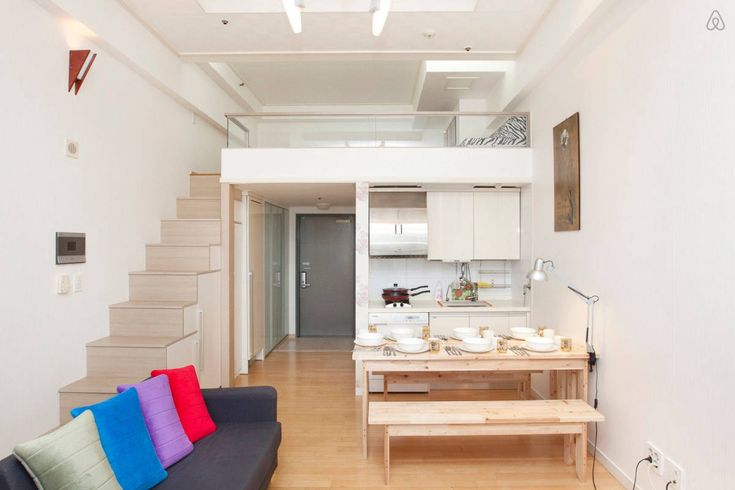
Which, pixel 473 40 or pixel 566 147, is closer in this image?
pixel 566 147

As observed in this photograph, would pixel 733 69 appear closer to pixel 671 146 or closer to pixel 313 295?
pixel 671 146

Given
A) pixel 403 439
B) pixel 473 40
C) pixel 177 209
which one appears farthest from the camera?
pixel 177 209

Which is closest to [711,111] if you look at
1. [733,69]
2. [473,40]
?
[733,69]

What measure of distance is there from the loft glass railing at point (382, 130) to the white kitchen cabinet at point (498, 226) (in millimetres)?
579

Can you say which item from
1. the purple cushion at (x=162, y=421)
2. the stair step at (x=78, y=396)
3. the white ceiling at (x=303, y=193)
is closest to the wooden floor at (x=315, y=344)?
the white ceiling at (x=303, y=193)

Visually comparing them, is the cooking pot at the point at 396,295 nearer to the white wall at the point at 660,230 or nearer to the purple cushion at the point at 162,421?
the white wall at the point at 660,230

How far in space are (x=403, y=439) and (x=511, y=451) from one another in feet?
2.57

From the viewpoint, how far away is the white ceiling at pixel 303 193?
4.50 metres

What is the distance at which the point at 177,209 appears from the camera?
14.7 feet

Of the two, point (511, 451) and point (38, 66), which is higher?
point (38, 66)

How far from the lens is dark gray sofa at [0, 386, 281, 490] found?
74.0 inches

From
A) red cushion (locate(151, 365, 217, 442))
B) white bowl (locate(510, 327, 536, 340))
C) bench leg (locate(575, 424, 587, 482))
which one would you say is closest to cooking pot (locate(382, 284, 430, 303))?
white bowl (locate(510, 327, 536, 340))

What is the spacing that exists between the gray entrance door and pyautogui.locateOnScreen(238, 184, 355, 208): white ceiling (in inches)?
21.6

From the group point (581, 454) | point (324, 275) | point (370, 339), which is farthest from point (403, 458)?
point (324, 275)
